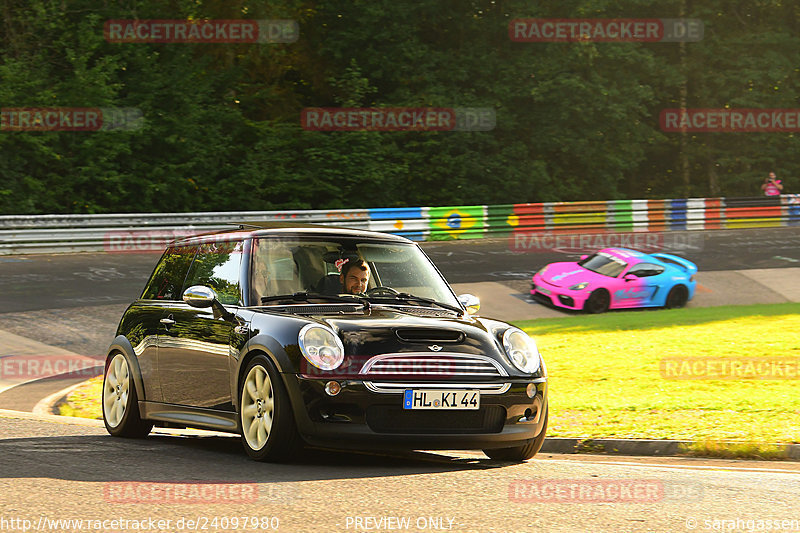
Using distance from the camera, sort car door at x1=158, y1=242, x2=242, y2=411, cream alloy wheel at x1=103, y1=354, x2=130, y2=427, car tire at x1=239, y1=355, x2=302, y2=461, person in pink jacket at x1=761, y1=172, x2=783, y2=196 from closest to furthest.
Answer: car tire at x1=239, y1=355, x2=302, y2=461, car door at x1=158, y1=242, x2=242, y2=411, cream alloy wheel at x1=103, y1=354, x2=130, y2=427, person in pink jacket at x1=761, y1=172, x2=783, y2=196

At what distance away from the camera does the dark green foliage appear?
33812 millimetres

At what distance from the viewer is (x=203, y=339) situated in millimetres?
8398

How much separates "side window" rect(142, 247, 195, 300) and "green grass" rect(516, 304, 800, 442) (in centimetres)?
336

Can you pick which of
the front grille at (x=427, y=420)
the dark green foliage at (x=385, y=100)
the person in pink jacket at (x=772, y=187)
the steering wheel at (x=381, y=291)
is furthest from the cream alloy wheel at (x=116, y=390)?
the person in pink jacket at (x=772, y=187)

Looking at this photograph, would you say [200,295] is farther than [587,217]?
No

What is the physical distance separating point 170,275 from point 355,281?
182 cm

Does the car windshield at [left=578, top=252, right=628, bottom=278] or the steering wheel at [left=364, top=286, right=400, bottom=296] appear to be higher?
the steering wheel at [left=364, top=286, right=400, bottom=296]

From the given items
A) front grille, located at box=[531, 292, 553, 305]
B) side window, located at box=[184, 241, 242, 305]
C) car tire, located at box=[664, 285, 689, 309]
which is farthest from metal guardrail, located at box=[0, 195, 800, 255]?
side window, located at box=[184, 241, 242, 305]

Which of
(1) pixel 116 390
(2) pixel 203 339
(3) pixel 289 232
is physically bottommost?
(1) pixel 116 390

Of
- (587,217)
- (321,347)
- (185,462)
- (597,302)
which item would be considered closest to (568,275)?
(597,302)

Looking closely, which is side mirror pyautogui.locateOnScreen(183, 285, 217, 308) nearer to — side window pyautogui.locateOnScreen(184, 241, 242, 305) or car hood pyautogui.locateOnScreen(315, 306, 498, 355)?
side window pyautogui.locateOnScreen(184, 241, 242, 305)

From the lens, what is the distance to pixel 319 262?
8555mm

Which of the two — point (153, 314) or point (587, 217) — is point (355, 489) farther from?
point (587, 217)

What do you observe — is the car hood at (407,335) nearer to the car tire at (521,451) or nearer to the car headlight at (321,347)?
the car headlight at (321,347)
